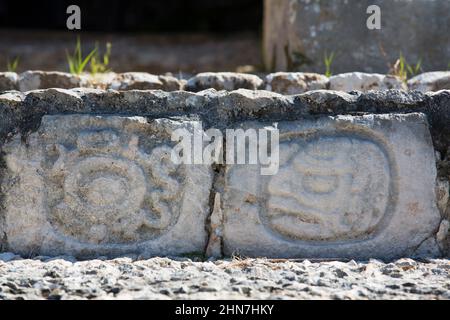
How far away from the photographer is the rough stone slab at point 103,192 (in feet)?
8.53

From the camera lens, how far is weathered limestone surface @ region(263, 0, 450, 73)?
3693 mm

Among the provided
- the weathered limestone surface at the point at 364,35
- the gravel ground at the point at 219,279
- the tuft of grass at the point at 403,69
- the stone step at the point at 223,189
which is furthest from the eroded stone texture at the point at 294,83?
the gravel ground at the point at 219,279

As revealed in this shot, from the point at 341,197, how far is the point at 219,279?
581 mm

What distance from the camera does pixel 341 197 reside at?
2.60m

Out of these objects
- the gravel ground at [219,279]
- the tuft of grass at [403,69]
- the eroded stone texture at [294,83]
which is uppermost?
the tuft of grass at [403,69]

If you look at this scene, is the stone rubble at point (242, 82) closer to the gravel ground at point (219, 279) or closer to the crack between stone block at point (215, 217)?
the crack between stone block at point (215, 217)

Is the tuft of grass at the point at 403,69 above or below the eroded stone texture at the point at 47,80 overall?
above

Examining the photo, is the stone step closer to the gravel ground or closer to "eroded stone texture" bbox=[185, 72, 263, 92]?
the gravel ground

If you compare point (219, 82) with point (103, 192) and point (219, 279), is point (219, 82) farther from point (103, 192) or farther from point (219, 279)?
point (219, 279)

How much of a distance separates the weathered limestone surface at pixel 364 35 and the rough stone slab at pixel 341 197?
1142 mm

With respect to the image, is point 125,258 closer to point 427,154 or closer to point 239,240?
point 239,240

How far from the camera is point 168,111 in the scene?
2.66 meters

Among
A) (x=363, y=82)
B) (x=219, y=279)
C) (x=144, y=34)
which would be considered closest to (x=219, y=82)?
(x=363, y=82)

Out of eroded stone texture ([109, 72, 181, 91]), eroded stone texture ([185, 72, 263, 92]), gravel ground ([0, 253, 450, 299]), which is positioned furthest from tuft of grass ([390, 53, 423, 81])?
gravel ground ([0, 253, 450, 299])
